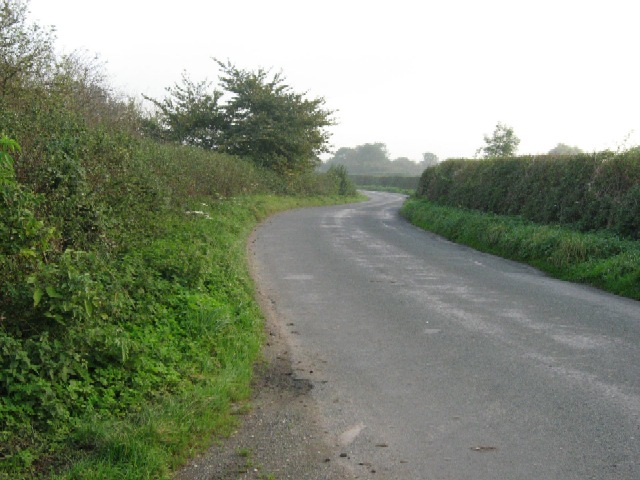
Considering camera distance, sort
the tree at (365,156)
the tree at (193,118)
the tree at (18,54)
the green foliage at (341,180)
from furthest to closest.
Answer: the tree at (365,156) → the green foliage at (341,180) → the tree at (193,118) → the tree at (18,54)

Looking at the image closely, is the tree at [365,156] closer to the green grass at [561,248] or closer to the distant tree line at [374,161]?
the distant tree line at [374,161]

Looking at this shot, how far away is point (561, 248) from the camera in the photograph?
562 inches

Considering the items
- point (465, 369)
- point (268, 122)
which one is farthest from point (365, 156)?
point (465, 369)

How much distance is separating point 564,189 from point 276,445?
15.7 m

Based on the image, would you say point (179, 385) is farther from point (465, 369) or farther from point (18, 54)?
point (18, 54)

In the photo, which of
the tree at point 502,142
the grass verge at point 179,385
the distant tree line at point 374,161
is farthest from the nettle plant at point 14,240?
the distant tree line at point 374,161

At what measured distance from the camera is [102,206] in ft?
26.8

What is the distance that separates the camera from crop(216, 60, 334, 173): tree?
36719 millimetres

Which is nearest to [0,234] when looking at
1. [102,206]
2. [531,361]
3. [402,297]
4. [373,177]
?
[102,206]

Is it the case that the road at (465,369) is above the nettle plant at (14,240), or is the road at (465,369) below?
below

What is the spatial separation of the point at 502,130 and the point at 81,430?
50.2m

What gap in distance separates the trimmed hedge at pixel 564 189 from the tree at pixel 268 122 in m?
13.5

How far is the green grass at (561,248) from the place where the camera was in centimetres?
1216

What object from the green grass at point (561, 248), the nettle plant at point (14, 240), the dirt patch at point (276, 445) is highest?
the nettle plant at point (14, 240)
